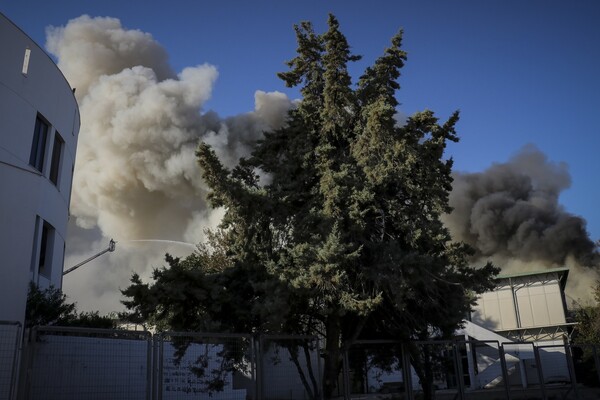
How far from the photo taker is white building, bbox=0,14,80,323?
1165 cm

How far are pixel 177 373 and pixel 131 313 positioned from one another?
2.95 m

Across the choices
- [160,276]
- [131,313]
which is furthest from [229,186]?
[131,313]

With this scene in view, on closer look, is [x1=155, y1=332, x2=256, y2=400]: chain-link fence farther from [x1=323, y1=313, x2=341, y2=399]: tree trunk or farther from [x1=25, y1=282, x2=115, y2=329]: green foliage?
[x1=25, y1=282, x2=115, y2=329]: green foliage

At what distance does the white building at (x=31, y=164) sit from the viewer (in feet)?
38.2

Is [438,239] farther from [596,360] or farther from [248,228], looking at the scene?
[596,360]

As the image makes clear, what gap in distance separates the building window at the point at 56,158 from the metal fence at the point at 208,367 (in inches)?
401

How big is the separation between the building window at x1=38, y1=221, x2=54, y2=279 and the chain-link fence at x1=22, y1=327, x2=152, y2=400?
10.4 m

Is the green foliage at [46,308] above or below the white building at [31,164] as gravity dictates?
below

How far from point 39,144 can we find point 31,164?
102cm

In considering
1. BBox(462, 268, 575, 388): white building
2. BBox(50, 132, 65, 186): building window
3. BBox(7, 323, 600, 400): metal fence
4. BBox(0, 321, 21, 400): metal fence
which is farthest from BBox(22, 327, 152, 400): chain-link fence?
BBox(462, 268, 575, 388): white building

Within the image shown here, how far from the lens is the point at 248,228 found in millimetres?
12375

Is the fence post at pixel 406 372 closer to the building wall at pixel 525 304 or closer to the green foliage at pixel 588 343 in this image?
the green foliage at pixel 588 343

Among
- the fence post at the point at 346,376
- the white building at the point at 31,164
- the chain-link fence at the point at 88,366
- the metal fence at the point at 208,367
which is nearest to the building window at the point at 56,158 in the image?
the white building at the point at 31,164

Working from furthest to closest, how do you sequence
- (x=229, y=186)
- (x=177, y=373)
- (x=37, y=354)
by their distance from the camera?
(x=229, y=186), (x=177, y=373), (x=37, y=354)
